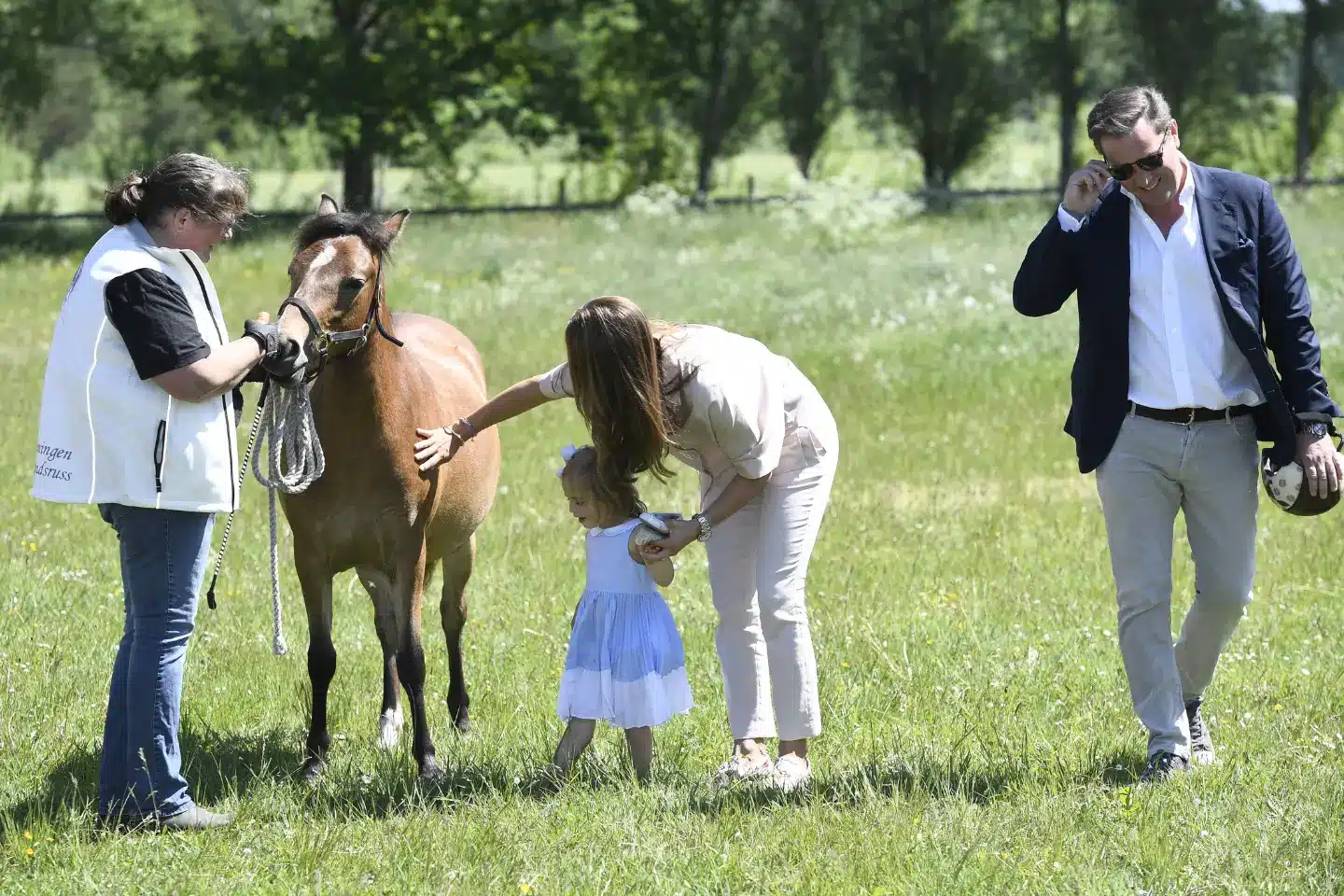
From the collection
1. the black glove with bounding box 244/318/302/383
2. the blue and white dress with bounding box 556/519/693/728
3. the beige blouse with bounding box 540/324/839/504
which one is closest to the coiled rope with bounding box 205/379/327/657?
the black glove with bounding box 244/318/302/383

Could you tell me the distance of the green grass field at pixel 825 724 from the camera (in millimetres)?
4266

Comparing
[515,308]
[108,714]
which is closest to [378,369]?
[108,714]

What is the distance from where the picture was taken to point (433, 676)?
22.1 feet

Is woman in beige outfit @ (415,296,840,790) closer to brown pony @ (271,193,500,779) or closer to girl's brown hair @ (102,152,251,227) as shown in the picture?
brown pony @ (271,193,500,779)

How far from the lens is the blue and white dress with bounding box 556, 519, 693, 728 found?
15.8 feet

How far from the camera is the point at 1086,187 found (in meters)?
4.72

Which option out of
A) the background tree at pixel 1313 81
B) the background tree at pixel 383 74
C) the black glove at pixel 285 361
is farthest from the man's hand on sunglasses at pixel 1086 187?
the background tree at pixel 1313 81

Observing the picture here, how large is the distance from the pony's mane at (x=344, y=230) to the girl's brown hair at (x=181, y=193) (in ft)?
1.94

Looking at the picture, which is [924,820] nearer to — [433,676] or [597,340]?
[597,340]

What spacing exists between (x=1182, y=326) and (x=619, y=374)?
182cm

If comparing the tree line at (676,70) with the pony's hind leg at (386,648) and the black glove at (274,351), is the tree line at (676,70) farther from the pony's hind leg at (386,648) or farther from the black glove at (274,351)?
the black glove at (274,351)

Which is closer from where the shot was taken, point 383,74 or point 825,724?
point 825,724

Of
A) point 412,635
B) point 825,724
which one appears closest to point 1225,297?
point 825,724

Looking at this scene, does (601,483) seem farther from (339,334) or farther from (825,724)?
(825,724)
